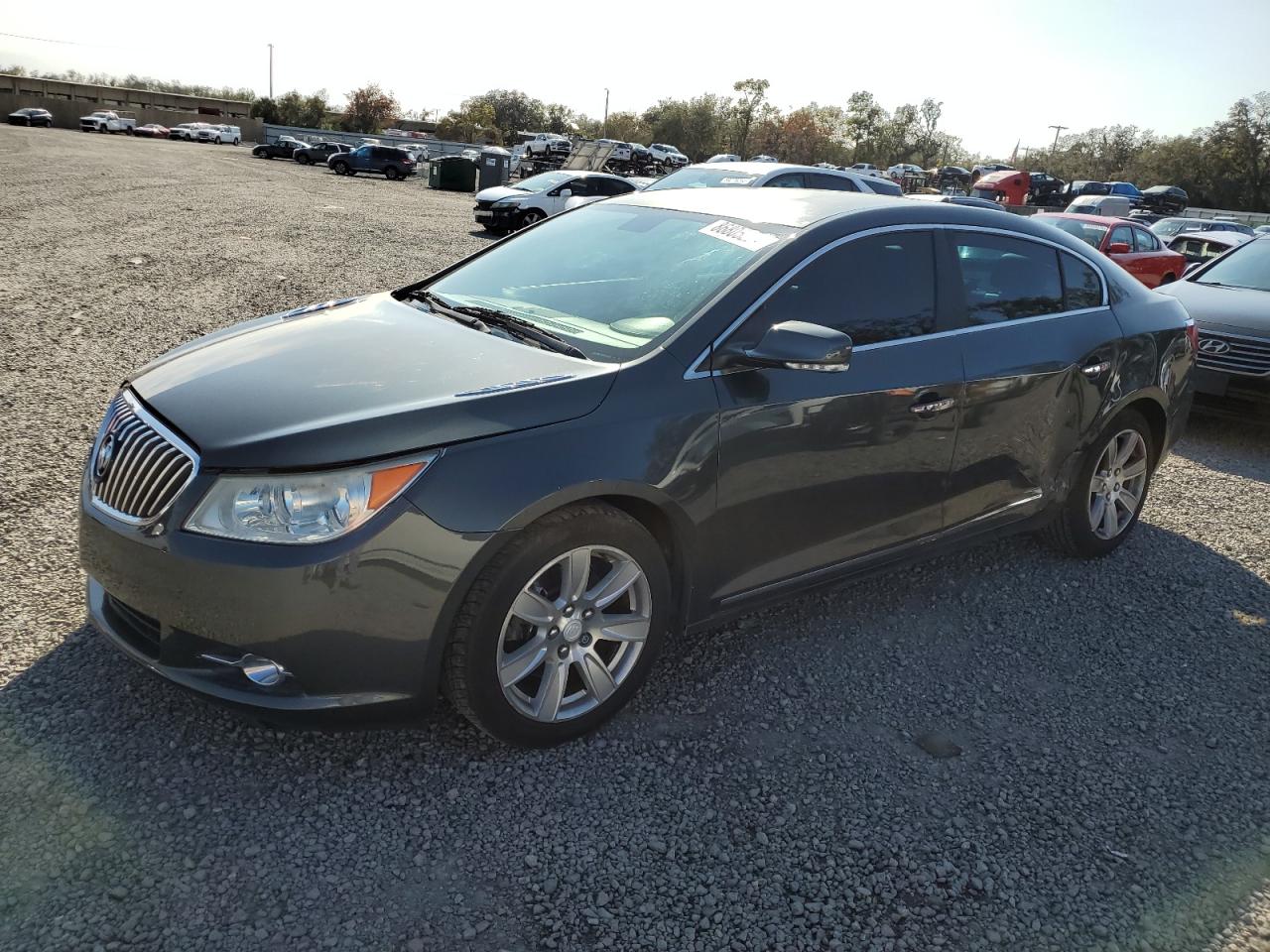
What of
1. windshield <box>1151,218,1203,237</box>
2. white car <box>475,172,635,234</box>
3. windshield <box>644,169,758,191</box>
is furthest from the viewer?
white car <box>475,172,635,234</box>

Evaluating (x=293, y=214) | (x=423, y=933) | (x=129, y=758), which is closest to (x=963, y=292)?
(x=423, y=933)

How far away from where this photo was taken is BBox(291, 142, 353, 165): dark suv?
47812 millimetres

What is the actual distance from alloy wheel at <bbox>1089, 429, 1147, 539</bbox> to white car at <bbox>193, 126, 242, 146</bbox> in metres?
71.7

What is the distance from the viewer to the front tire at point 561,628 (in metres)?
2.82

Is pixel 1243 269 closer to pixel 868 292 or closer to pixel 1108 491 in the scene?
pixel 1108 491

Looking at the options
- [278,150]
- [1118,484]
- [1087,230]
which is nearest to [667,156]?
[278,150]

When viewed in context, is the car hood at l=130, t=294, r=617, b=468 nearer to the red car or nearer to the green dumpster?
the red car

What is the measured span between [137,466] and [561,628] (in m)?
1.34

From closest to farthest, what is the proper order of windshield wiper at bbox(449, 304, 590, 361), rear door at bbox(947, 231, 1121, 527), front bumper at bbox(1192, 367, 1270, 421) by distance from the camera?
windshield wiper at bbox(449, 304, 590, 361)
rear door at bbox(947, 231, 1121, 527)
front bumper at bbox(1192, 367, 1270, 421)

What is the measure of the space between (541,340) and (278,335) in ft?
3.22

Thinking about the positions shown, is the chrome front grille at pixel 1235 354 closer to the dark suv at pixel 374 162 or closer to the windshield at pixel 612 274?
the windshield at pixel 612 274

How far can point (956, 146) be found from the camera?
376 ft

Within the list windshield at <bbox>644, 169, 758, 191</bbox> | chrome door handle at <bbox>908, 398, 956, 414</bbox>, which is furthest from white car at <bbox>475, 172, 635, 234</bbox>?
chrome door handle at <bbox>908, 398, 956, 414</bbox>

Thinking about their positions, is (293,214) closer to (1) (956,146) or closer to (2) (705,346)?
(2) (705,346)
